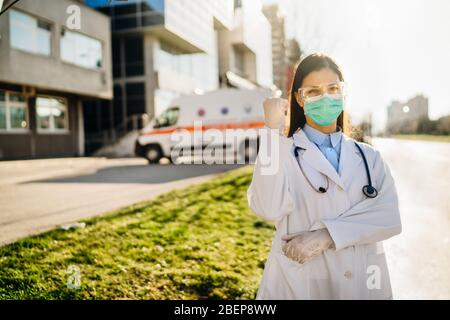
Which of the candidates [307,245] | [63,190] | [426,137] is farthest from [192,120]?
[307,245]

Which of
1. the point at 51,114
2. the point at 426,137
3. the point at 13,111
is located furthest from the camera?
the point at 51,114

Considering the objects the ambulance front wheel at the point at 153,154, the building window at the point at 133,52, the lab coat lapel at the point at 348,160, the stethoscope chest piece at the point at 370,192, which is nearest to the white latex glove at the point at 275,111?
the lab coat lapel at the point at 348,160

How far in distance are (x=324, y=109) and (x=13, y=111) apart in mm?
1472

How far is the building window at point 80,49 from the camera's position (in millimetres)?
2252

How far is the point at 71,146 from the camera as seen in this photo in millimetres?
3773

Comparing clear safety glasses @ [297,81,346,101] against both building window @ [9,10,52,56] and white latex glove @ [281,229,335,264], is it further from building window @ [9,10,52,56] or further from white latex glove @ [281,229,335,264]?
building window @ [9,10,52,56]

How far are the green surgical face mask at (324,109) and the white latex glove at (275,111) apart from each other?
0.16 meters

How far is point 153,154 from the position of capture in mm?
13477

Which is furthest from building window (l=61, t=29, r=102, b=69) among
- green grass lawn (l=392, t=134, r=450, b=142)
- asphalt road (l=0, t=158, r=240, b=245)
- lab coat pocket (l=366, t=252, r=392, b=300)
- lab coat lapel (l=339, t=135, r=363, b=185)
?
green grass lawn (l=392, t=134, r=450, b=142)

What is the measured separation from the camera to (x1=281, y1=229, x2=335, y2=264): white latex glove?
1.28 m

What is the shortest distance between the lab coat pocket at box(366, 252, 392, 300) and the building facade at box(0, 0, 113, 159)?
60.6 inches

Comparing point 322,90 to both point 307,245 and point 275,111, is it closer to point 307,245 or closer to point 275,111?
point 275,111

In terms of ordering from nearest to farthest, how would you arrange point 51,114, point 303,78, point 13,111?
point 303,78
point 13,111
point 51,114

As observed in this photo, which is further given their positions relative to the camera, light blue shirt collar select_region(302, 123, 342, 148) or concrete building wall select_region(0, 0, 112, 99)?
concrete building wall select_region(0, 0, 112, 99)
